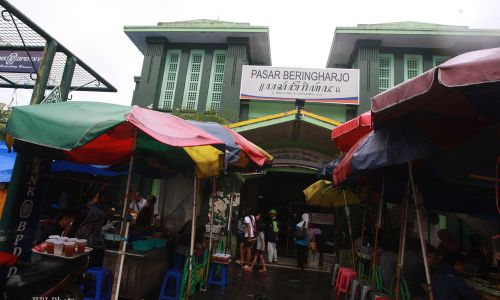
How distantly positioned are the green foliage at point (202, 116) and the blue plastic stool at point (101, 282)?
7.67 meters

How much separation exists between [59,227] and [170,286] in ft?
9.46

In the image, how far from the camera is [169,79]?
14.2 meters

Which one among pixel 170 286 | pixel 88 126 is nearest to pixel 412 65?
pixel 170 286

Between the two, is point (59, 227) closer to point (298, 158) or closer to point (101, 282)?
point (101, 282)

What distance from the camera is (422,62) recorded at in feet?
43.1

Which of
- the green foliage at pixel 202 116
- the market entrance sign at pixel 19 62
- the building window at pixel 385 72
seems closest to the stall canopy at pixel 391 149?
the green foliage at pixel 202 116

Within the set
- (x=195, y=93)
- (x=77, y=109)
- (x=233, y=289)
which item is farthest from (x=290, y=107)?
(x=77, y=109)

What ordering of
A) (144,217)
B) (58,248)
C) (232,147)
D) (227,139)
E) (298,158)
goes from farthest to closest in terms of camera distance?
1. (298,158)
2. (144,217)
3. (227,139)
4. (232,147)
5. (58,248)

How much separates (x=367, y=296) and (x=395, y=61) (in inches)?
426

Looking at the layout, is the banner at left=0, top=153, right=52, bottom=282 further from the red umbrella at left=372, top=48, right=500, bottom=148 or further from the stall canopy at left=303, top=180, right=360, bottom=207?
the stall canopy at left=303, top=180, right=360, bottom=207

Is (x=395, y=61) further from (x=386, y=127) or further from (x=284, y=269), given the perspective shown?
(x=386, y=127)

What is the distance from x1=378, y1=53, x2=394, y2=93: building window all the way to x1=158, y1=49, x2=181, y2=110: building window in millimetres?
8723

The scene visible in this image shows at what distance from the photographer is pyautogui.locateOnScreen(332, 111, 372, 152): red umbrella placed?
5.19 metres

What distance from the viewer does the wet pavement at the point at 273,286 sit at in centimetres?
683
